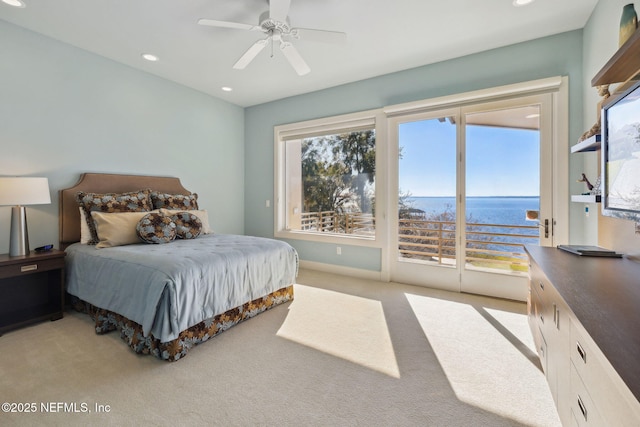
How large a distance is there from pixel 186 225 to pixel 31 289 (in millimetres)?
1449

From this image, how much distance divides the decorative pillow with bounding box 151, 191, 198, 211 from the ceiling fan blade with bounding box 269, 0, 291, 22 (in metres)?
2.41

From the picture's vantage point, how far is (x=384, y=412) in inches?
59.7

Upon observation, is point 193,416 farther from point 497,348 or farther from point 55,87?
point 55,87

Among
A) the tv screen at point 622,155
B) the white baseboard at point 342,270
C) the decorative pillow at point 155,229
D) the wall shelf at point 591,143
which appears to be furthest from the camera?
the white baseboard at point 342,270

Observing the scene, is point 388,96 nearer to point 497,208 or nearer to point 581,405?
point 497,208

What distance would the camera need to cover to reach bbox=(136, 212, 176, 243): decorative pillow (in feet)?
9.30

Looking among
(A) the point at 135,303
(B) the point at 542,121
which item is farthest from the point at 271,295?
(B) the point at 542,121

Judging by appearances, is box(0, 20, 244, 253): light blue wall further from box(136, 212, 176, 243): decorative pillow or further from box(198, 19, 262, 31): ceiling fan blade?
box(198, 19, 262, 31): ceiling fan blade

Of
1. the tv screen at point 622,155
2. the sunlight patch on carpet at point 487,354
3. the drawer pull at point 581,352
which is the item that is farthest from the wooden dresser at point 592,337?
the tv screen at point 622,155

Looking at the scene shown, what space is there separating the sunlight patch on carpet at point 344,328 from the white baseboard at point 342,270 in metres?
0.75

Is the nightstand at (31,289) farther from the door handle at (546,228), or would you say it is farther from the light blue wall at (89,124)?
the door handle at (546,228)

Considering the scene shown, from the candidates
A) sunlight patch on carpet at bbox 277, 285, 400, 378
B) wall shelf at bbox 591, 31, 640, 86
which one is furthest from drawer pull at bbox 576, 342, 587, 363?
wall shelf at bbox 591, 31, 640, 86

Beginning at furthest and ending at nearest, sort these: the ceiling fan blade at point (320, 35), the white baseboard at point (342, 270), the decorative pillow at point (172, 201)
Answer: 1. the white baseboard at point (342, 270)
2. the decorative pillow at point (172, 201)
3. the ceiling fan blade at point (320, 35)

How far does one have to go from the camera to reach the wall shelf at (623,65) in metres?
1.43
